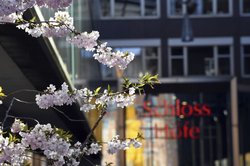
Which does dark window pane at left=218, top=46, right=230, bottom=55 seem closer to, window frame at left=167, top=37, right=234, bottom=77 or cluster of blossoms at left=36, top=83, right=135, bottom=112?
window frame at left=167, top=37, right=234, bottom=77

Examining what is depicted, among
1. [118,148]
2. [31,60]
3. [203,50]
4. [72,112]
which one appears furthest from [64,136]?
[203,50]

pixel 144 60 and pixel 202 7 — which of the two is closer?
pixel 144 60

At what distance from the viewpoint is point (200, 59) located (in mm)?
35656

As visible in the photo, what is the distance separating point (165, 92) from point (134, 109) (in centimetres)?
129

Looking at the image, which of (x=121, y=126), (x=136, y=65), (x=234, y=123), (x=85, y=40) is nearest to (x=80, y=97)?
(x=85, y=40)

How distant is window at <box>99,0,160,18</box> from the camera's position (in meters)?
36.1

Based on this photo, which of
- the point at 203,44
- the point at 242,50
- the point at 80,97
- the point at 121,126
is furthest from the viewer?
the point at 203,44

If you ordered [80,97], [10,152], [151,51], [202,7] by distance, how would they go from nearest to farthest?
[10,152] < [80,97] < [151,51] < [202,7]

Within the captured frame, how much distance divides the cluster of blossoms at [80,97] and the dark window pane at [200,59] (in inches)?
1204

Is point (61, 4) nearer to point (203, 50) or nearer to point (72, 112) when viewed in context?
point (72, 112)

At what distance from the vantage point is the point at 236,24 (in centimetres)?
Result: 3541

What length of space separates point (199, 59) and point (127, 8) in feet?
14.9

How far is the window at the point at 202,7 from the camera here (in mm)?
36156

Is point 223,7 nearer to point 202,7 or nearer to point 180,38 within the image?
point 202,7
